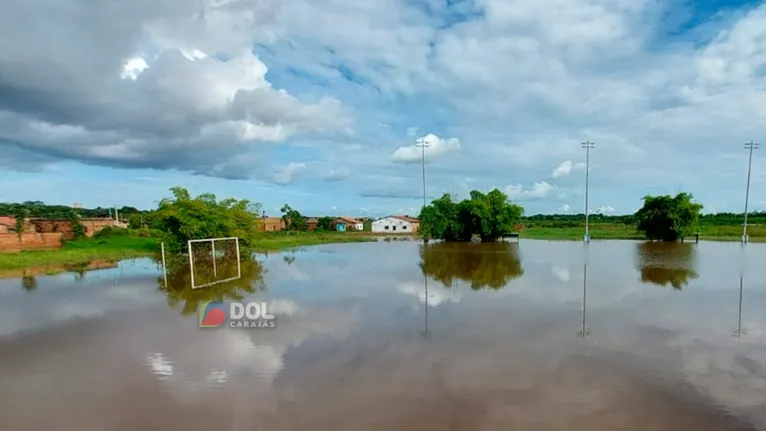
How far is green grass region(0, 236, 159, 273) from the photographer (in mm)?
20375

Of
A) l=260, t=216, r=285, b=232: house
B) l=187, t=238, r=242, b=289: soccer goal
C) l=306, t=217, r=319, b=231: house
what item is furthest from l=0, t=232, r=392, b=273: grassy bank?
l=306, t=217, r=319, b=231: house

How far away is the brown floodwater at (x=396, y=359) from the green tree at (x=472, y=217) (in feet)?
72.5

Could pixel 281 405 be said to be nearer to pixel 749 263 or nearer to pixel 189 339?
pixel 189 339

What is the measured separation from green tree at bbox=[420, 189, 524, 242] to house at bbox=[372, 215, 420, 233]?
24892 mm

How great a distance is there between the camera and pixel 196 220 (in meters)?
19.4

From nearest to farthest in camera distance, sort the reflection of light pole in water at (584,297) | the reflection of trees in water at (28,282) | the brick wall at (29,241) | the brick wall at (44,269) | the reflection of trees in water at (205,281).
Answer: the reflection of light pole in water at (584,297)
the reflection of trees in water at (205,281)
the reflection of trees in water at (28,282)
the brick wall at (44,269)
the brick wall at (29,241)

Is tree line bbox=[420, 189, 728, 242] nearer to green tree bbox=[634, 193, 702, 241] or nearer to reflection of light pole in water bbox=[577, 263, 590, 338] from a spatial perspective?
green tree bbox=[634, 193, 702, 241]

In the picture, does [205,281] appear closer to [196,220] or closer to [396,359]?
[196,220]

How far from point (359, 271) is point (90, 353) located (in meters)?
11.1

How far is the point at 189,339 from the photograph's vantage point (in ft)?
26.3

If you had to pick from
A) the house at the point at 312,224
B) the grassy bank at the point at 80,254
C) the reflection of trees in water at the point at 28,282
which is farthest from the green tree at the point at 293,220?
the reflection of trees in water at the point at 28,282

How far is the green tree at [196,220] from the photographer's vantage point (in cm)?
1936

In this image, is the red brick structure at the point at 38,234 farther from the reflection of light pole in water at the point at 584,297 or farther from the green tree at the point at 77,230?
the reflection of light pole in water at the point at 584,297

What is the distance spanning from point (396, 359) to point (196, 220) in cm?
1591
